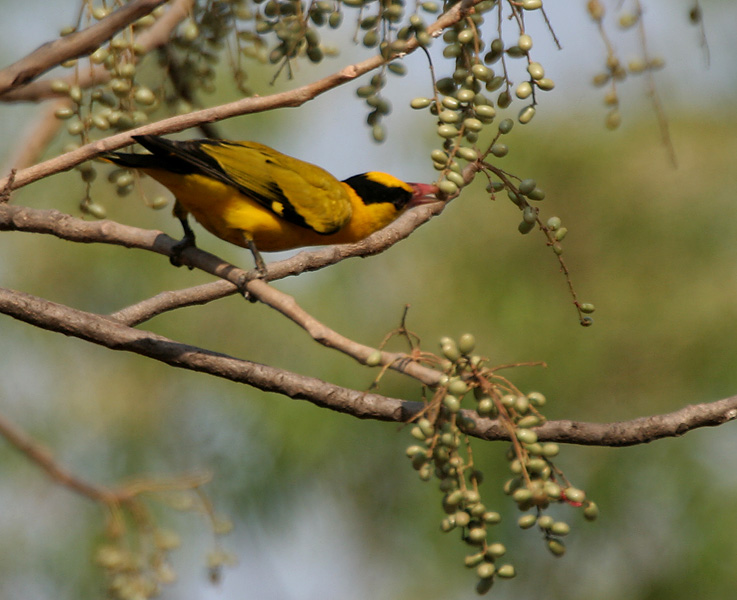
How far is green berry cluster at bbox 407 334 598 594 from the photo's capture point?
4.66 feet

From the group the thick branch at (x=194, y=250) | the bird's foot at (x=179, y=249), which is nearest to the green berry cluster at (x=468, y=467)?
the thick branch at (x=194, y=250)

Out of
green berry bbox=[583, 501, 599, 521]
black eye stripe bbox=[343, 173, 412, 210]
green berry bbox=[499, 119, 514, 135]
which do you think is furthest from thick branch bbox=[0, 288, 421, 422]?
black eye stripe bbox=[343, 173, 412, 210]

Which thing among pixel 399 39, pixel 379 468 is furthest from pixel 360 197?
pixel 379 468

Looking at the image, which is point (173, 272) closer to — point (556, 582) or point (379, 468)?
point (379, 468)

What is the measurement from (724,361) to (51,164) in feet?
17.5

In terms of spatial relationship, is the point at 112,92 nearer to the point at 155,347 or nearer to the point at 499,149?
the point at 155,347

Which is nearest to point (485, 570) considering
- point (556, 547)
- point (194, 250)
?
point (556, 547)

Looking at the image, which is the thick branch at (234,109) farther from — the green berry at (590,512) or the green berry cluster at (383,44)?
the green berry at (590,512)

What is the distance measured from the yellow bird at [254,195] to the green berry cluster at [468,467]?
97 centimetres

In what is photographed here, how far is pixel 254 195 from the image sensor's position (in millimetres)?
2605

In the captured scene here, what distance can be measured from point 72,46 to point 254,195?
3.06ft

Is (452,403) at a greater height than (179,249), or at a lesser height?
lesser

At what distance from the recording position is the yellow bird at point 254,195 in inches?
96.0

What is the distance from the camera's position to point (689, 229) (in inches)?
264
